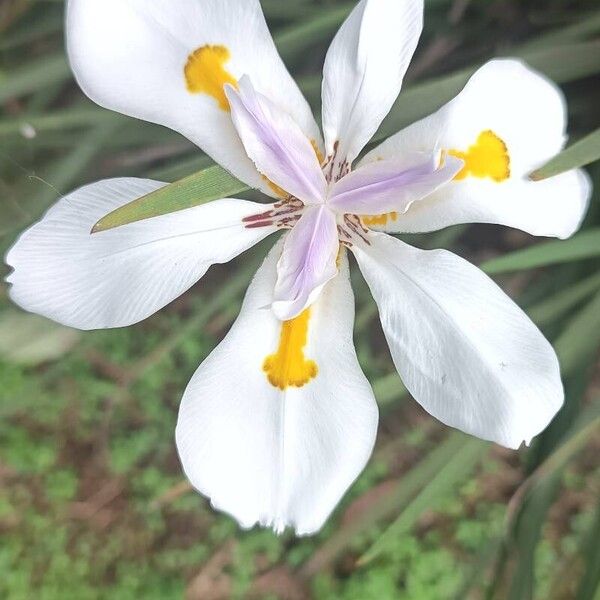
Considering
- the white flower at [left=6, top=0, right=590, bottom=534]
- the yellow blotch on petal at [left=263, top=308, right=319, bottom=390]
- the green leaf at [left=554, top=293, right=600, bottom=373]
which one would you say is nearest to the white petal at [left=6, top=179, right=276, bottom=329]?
the white flower at [left=6, top=0, right=590, bottom=534]

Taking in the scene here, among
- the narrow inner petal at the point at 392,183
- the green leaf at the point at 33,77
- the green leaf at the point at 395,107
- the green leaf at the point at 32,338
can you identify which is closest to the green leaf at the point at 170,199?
the green leaf at the point at 395,107

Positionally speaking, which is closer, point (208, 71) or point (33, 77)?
point (208, 71)

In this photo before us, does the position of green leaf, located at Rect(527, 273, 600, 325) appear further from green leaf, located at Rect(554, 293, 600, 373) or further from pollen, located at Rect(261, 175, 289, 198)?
pollen, located at Rect(261, 175, 289, 198)

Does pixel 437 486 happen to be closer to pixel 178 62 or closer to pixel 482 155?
pixel 482 155

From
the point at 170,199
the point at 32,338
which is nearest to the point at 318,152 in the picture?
the point at 170,199

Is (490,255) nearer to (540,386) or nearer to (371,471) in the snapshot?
(371,471)

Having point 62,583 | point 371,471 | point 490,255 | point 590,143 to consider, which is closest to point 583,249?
point 590,143
